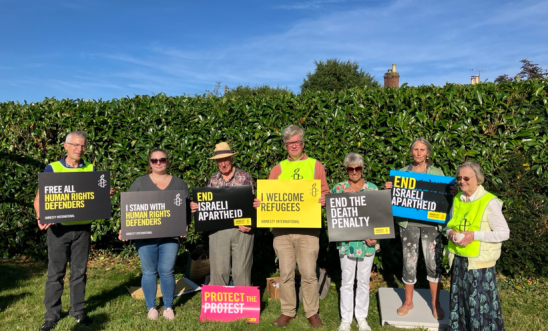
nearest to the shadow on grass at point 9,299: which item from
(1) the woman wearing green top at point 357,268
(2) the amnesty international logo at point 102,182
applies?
(2) the amnesty international logo at point 102,182

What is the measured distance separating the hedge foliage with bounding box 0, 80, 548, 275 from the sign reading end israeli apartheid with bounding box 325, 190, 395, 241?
5.52ft

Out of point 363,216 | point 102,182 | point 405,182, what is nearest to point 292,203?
point 363,216

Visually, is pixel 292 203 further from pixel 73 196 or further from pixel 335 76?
pixel 335 76

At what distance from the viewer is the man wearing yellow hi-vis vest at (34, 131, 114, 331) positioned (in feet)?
14.6

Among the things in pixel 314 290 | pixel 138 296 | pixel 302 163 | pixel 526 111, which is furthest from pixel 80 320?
pixel 526 111

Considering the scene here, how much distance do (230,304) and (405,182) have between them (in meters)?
2.62

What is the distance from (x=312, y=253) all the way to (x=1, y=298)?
16.1ft

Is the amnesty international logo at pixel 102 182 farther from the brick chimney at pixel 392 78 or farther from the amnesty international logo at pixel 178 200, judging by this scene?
the brick chimney at pixel 392 78

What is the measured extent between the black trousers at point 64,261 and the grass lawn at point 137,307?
226 millimetres

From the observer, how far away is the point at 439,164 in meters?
5.72

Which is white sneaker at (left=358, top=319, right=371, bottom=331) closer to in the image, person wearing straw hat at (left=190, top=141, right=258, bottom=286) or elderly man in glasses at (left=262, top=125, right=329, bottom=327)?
elderly man in glasses at (left=262, top=125, right=329, bottom=327)

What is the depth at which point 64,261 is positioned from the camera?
452 centimetres

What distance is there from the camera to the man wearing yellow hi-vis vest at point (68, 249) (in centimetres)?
445

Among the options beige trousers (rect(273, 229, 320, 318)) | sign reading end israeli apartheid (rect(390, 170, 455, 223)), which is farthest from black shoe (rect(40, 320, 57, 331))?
sign reading end israeli apartheid (rect(390, 170, 455, 223))
